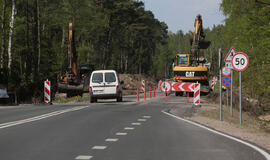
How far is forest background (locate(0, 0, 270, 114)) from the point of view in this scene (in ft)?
98.5

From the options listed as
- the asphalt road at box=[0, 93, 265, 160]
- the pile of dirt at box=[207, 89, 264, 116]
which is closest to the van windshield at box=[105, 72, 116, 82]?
the pile of dirt at box=[207, 89, 264, 116]

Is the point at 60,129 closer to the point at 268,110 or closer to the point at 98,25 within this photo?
the point at 268,110

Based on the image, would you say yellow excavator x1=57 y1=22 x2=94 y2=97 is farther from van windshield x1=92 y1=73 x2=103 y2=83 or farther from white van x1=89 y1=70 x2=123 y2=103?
white van x1=89 y1=70 x2=123 y2=103

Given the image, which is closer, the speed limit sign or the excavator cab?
the speed limit sign

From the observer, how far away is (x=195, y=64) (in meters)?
35.2

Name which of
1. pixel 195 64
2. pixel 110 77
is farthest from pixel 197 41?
pixel 110 77

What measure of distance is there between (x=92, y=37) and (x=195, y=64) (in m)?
40.9

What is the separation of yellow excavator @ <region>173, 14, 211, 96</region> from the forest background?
209cm

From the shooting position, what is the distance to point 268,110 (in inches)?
1236

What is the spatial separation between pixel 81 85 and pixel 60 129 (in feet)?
77.3

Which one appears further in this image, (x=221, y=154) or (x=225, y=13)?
(x=225, y=13)

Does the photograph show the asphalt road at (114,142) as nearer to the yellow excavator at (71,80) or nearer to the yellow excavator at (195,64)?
the yellow excavator at (195,64)

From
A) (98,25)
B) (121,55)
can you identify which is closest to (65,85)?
(98,25)

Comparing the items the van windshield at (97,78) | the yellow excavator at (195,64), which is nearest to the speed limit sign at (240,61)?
the van windshield at (97,78)
